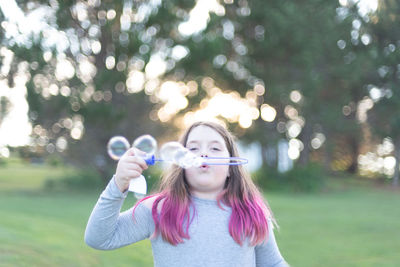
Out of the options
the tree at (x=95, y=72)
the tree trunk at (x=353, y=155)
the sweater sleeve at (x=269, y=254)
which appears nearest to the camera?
the sweater sleeve at (x=269, y=254)

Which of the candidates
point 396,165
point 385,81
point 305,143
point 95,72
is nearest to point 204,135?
point 95,72

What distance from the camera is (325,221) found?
8.70 meters

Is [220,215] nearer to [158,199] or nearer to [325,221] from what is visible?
[158,199]

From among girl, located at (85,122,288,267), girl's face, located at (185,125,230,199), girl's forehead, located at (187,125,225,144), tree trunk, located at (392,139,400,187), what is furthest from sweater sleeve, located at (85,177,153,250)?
tree trunk, located at (392,139,400,187)

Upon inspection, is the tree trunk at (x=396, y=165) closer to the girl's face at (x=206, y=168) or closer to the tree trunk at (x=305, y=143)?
the tree trunk at (x=305, y=143)

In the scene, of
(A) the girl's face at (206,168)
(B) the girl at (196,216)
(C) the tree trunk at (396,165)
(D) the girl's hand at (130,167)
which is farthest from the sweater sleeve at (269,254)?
(C) the tree trunk at (396,165)

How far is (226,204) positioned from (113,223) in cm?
44

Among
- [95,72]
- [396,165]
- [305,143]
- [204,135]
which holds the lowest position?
[204,135]

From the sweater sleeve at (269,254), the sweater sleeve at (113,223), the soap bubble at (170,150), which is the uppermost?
the soap bubble at (170,150)

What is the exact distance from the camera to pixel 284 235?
7125mm

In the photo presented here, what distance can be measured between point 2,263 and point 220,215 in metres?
3.18

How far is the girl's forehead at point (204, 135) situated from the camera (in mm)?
1801

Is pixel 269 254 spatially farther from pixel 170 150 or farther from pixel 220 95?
pixel 220 95

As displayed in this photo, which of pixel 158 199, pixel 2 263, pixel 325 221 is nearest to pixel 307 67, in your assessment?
pixel 325 221
